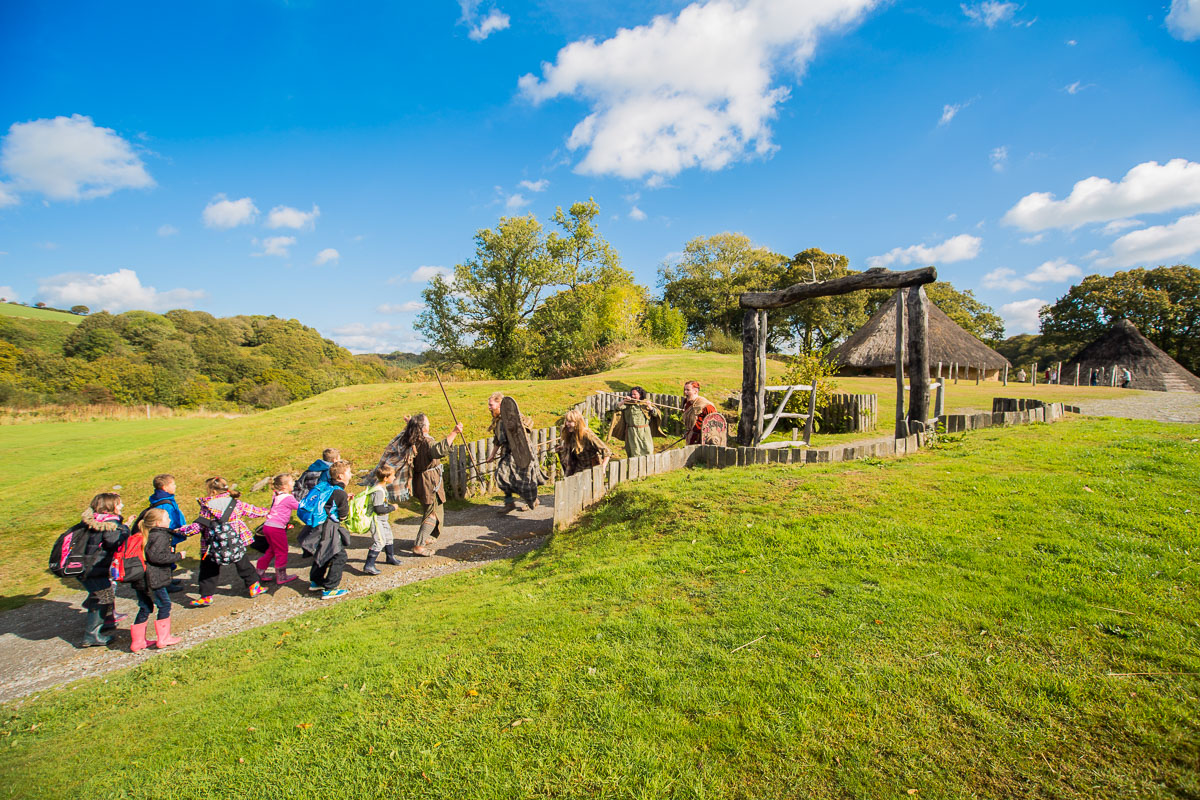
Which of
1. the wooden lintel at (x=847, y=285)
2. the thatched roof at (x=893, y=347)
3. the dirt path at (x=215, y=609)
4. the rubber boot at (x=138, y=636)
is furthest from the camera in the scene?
the thatched roof at (x=893, y=347)

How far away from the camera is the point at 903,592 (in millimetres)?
4332

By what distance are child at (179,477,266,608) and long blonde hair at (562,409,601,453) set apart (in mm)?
5114

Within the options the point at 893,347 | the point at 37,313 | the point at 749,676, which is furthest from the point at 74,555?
the point at 37,313

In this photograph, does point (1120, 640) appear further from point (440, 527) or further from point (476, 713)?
point (440, 527)

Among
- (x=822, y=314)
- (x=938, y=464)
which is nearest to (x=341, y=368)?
(x=822, y=314)

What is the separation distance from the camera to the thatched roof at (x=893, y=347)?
1293 inches

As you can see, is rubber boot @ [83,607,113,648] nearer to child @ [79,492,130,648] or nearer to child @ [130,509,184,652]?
child @ [79,492,130,648]

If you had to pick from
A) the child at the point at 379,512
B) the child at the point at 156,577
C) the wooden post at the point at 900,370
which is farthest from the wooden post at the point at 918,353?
the child at the point at 156,577

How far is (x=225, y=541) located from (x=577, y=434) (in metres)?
5.71

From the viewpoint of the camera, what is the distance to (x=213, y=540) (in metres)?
7.29

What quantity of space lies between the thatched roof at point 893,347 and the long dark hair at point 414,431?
1192 inches

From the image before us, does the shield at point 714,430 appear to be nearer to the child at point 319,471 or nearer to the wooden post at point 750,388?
the wooden post at point 750,388

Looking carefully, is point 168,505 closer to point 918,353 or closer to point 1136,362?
point 918,353

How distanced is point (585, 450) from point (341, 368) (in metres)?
72.7
